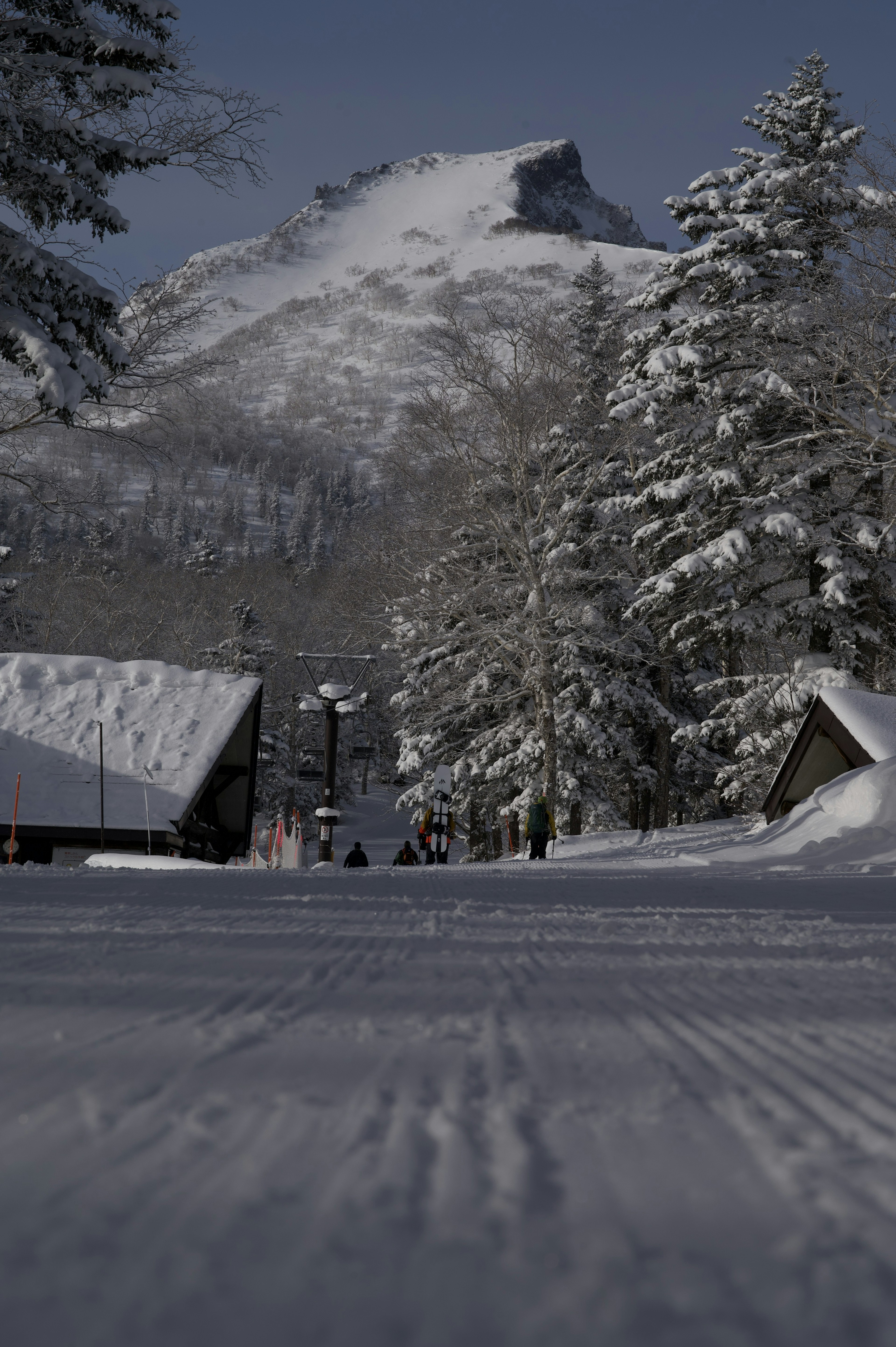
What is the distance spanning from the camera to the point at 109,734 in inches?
743

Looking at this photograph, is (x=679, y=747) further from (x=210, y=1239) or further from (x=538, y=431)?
(x=210, y=1239)

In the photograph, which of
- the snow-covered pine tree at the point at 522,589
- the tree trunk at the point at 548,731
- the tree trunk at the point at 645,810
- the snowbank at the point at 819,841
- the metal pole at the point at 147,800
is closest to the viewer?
the snowbank at the point at 819,841

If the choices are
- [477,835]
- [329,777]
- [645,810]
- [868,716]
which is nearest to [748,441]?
[868,716]

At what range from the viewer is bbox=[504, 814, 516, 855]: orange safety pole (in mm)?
21078

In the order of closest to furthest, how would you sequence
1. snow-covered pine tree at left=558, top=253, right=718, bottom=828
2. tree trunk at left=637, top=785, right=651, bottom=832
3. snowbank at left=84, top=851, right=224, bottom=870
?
snowbank at left=84, top=851, right=224, bottom=870, snow-covered pine tree at left=558, top=253, right=718, bottom=828, tree trunk at left=637, top=785, right=651, bottom=832

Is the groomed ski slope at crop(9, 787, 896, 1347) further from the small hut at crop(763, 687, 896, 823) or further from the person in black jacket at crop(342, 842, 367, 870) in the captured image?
the person in black jacket at crop(342, 842, 367, 870)

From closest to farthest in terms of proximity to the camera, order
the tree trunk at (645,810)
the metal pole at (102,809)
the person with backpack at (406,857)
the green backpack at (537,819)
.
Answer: the metal pole at (102,809) → the green backpack at (537,819) → the person with backpack at (406,857) → the tree trunk at (645,810)

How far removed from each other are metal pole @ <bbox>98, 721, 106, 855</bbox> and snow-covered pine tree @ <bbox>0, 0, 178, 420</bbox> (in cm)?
542

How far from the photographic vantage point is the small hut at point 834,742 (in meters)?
13.0

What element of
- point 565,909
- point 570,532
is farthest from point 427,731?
point 565,909

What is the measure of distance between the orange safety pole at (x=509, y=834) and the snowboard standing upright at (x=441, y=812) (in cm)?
196

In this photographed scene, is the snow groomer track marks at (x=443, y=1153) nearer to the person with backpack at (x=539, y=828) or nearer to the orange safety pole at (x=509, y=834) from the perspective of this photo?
the person with backpack at (x=539, y=828)

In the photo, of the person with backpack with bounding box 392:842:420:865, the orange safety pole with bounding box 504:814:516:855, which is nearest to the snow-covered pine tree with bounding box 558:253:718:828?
the orange safety pole with bounding box 504:814:516:855

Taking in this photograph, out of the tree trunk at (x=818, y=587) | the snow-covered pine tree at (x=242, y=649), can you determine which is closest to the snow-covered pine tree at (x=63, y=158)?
the tree trunk at (x=818, y=587)
